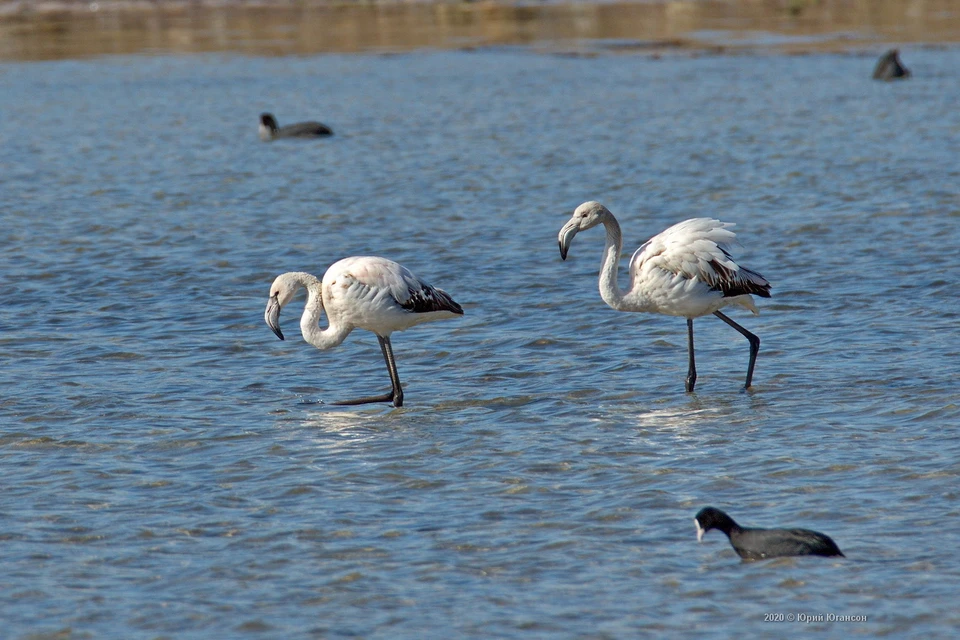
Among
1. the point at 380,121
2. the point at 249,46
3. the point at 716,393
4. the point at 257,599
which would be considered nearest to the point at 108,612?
the point at 257,599

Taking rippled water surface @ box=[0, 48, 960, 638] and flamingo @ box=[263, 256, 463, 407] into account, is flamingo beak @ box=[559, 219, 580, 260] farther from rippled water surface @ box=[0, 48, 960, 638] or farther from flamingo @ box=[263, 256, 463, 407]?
rippled water surface @ box=[0, 48, 960, 638]

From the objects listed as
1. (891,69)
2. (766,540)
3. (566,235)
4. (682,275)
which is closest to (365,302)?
(566,235)

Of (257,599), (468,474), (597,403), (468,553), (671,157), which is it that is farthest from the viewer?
(671,157)

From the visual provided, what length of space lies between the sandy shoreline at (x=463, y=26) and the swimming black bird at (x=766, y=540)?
2735 centimetres

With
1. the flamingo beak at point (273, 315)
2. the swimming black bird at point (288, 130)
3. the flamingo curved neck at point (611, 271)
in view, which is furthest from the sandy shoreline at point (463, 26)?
the flamingo beak at point (273, 315)

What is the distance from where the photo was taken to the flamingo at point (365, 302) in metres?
8.89

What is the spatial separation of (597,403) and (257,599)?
3502 millimetres

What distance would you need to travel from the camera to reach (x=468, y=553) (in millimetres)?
6379

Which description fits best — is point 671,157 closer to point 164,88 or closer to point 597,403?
point 597,403

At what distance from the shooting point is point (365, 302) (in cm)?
886

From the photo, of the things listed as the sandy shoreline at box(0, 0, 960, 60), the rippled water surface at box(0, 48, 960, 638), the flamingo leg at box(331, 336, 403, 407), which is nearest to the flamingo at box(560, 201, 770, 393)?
the rippled water surface at box(0, 48, 960, 638)

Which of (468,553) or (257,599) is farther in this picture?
(468,553)

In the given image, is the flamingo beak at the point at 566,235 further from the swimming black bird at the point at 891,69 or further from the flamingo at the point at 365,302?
the swimming black bird at the point at 891,69

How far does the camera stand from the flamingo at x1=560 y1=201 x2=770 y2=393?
896 centimetres
